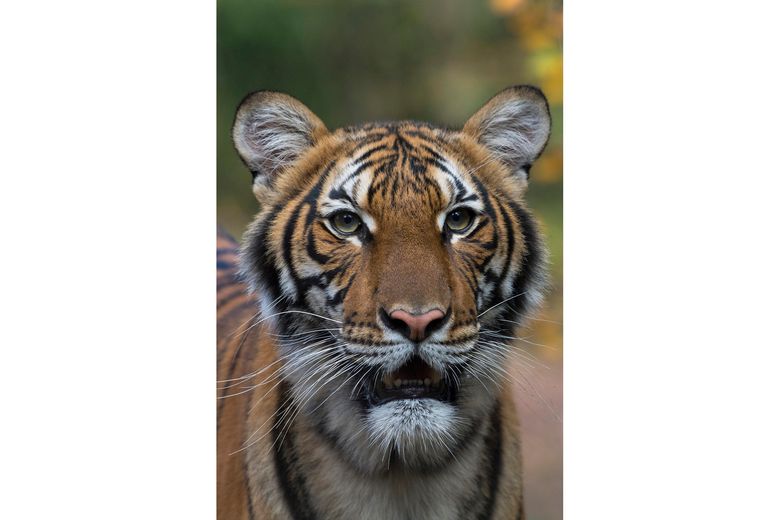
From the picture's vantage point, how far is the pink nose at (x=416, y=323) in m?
2.42

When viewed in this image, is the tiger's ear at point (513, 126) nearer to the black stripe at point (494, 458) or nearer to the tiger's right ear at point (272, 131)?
the tiger's right ear at point (272, 131)

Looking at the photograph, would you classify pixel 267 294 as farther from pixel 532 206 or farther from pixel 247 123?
pixel 532 206

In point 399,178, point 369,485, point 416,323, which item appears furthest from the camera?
point 369,485

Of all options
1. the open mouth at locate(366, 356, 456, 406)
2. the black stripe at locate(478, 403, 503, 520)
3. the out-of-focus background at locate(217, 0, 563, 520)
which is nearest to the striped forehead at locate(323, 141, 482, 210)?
the out-of-focus background at locate(217, 0, 563, 520)

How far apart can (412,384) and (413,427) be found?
4.6 inches

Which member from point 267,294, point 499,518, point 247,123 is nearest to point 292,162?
point 247,123

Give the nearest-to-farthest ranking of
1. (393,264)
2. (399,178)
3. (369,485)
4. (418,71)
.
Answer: (393,264) → (399,178) → (369,485) → (418,71)

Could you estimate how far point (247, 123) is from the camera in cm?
279

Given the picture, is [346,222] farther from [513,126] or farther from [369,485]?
[369,485]

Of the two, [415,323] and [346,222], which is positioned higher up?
[346,222]

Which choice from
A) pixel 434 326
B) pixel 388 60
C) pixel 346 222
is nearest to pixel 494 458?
pixel 434 326

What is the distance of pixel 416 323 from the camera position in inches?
95.1

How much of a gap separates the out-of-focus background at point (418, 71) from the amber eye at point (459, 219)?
12.4 inches

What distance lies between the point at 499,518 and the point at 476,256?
0.75m
